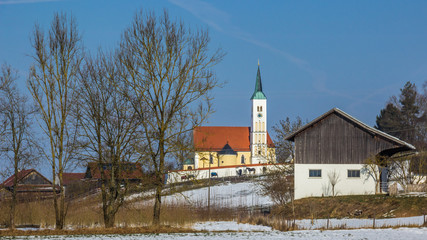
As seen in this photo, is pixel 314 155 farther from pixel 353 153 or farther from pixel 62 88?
pixel 62 88

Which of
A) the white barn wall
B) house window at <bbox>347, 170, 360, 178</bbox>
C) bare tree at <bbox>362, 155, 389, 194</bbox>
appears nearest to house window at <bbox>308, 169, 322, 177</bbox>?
the white barn wall

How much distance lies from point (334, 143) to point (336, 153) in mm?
841

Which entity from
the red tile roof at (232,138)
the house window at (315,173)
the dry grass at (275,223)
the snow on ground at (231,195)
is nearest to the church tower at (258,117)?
the red tile roof at (232,138)

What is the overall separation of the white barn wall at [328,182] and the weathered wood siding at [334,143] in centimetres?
43

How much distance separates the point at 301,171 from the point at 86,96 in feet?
80.1

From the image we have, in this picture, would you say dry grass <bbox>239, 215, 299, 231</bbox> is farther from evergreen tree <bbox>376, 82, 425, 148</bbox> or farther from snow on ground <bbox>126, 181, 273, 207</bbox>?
evergreen tree <bbox>376, 82, 425, 148</bbox>

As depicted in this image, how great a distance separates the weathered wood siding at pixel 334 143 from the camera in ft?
157

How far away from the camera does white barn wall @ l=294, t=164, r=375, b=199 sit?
47031 mm

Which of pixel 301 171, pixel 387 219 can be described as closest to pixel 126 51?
pixel 387 219

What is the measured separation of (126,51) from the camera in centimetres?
2636

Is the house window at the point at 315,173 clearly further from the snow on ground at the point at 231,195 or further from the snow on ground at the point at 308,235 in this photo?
the snow on ground at the point at 308,235

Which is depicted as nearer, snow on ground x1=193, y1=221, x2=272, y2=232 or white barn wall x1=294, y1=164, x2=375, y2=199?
snow on ground x1=193, y1=221, x2=272, y2=232

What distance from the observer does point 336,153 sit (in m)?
48.1

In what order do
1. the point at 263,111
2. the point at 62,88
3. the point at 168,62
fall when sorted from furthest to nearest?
the point at 263,111, the point at 62,88, the point at 168,62
